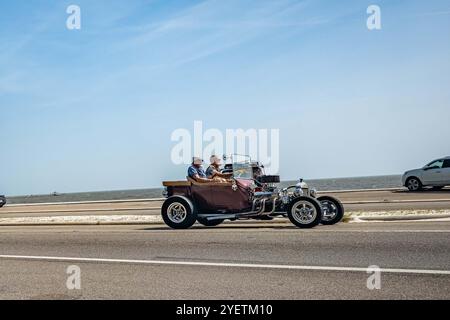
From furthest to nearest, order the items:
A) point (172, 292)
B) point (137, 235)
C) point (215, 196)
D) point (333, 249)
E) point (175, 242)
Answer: point (215, 196) → point (137, 235) → point (175, 242) → point (333, 249) → point (172, 292)

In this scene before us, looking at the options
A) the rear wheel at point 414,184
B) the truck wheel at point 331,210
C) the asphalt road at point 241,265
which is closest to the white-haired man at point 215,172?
the asphalt road at point 241,265

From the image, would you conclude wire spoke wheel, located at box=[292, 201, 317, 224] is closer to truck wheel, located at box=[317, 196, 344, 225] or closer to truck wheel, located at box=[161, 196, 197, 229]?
truck wheel, located at box=[317, 196, 344, 225]

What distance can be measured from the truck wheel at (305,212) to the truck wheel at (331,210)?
859mm

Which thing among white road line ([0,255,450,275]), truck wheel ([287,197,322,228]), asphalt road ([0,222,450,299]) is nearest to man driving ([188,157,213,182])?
asphalt road ([0,222,450,299])

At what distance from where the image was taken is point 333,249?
24.8 feet

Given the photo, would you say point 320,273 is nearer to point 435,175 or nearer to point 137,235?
point 137,235

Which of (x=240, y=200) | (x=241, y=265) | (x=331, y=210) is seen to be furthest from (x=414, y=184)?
(x=241, y=265)

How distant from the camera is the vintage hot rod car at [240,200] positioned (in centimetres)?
1115

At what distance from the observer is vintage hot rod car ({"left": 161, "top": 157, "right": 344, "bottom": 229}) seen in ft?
36.6

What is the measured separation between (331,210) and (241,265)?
17.6 ft

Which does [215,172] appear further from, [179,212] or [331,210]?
[331,210]

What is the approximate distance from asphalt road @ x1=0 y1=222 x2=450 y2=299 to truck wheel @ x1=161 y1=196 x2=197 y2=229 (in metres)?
1.29
